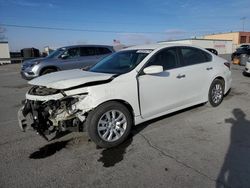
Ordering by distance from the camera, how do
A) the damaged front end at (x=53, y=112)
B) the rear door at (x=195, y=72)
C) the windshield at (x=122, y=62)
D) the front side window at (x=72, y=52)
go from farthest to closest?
the front side window at (x=72, y=52), the rear door at (x=195, y=72), the windshield at (x=122, y=62), the damaged front end at (x=53, y=112)

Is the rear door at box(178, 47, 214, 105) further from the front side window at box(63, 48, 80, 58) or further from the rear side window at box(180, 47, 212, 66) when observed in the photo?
the front side window at box(63, 48, 80, 58)

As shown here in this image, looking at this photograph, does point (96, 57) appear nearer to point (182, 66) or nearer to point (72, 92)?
point (182, 66)

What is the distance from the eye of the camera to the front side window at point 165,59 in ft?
14.2

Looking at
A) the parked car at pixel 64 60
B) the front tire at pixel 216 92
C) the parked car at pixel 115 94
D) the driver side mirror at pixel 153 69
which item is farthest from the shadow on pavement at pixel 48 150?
the parked car at pixel 64 60

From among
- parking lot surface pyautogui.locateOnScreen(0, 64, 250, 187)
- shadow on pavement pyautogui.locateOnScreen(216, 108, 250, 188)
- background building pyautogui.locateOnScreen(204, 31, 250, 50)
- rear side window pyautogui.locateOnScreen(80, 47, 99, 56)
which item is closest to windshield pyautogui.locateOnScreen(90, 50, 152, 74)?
parking lot surface pyautogui.locateOnScreen(0, 64, 250, 187)

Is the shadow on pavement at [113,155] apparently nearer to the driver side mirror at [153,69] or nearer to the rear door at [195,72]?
the driver side mirror at [153,69]

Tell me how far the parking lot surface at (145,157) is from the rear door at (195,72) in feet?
1.83

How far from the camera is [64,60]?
1062 cm

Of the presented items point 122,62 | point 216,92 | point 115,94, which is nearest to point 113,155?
point 115,94

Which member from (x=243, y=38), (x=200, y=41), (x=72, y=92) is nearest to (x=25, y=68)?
(x=72, y=92)

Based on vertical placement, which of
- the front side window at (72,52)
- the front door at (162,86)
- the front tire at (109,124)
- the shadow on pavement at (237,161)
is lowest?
the shadow on pavement at (237,161)

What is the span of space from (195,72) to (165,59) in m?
0.90

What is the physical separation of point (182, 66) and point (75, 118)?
2563 millimetres

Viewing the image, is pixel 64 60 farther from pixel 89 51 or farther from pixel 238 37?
pixel 238 37
